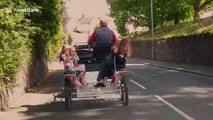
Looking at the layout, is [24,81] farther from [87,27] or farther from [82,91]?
[87,27]

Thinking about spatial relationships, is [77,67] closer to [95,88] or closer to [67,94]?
[95,88]

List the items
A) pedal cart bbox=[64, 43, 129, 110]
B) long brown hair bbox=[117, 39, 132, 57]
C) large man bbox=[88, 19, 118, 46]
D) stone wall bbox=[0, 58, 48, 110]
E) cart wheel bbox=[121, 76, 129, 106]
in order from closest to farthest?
long brown hair bbox=[117, 39, 132, 57], pedal cart bbox=[64, 43, 129, 110], cart wheel bbox=[121, 76, 129, 106], large man bbox=[88, 19, 118, 46], stone wall bbox=[0, 58, 48, 110]

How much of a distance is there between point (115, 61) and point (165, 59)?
32525 millimetres

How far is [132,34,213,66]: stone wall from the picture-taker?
29.6 m

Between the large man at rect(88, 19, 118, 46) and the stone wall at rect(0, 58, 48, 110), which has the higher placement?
the large man at rect(88, 19, 118, 46)

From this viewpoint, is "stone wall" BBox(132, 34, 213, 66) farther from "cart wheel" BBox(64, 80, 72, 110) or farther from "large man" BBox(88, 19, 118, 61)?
"cart wheel" BBox(64, 80, 72, 110)

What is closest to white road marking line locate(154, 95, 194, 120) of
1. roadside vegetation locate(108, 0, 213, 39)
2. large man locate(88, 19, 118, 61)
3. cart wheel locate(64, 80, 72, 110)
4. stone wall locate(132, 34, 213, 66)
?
large man locate(88, 19, 118, 61)

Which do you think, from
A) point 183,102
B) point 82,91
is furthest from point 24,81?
point 183,102

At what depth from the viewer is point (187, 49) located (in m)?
34.5

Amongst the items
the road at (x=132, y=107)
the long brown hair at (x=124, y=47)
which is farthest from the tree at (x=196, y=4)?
the long brown hair at (x=124, y=47)

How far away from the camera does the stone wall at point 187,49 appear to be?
29628 millimetres

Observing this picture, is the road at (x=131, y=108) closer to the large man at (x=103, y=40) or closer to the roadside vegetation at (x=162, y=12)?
the large man at (x=103, y=40)

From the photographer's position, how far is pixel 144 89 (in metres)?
16.2

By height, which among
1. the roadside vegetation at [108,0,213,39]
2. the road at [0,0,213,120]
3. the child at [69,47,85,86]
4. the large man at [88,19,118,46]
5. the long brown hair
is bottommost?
the road at [0,0,213,120]
